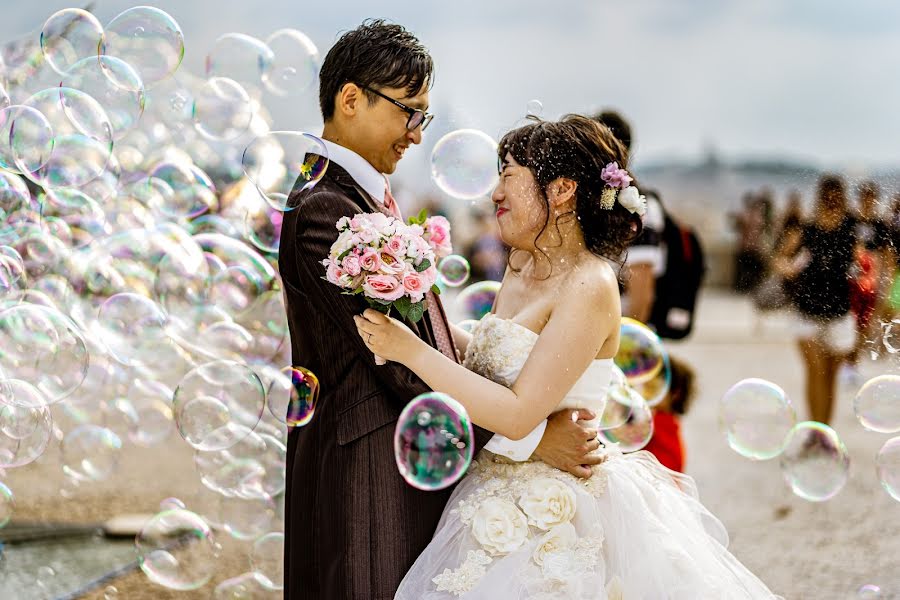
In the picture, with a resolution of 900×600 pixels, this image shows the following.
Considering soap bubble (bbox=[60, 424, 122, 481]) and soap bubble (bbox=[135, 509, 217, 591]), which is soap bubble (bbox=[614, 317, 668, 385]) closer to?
soap bubble (bbox=[135, 509, 217, 591])

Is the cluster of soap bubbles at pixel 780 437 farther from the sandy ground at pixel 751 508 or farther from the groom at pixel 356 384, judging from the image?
the groom at pixel 356 384

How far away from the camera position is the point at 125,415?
5.64 meters

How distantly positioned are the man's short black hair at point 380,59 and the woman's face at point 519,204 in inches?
14.2

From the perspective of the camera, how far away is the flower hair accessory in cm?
302

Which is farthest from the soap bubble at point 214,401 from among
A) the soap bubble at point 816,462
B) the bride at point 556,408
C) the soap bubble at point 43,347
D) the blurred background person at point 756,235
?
the blurred background person at point 756,235

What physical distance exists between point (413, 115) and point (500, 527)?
1.09 meters

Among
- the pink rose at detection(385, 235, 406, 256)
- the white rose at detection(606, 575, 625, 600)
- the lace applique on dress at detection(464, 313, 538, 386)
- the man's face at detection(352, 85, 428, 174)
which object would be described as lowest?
the white rose at detection(606, 575, 625, 600)

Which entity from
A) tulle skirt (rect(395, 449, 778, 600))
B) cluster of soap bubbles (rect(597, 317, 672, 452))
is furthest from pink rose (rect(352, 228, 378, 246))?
cluster of soap bubbles (rect(597, 317, 672, 452))

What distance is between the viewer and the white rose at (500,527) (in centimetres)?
271

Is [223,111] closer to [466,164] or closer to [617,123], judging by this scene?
[466,164]

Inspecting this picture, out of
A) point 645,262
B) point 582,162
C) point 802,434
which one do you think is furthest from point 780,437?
point 582,162

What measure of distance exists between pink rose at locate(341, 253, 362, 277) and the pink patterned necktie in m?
0.33

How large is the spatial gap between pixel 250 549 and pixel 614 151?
3595mm

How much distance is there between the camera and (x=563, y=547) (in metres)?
2.72
